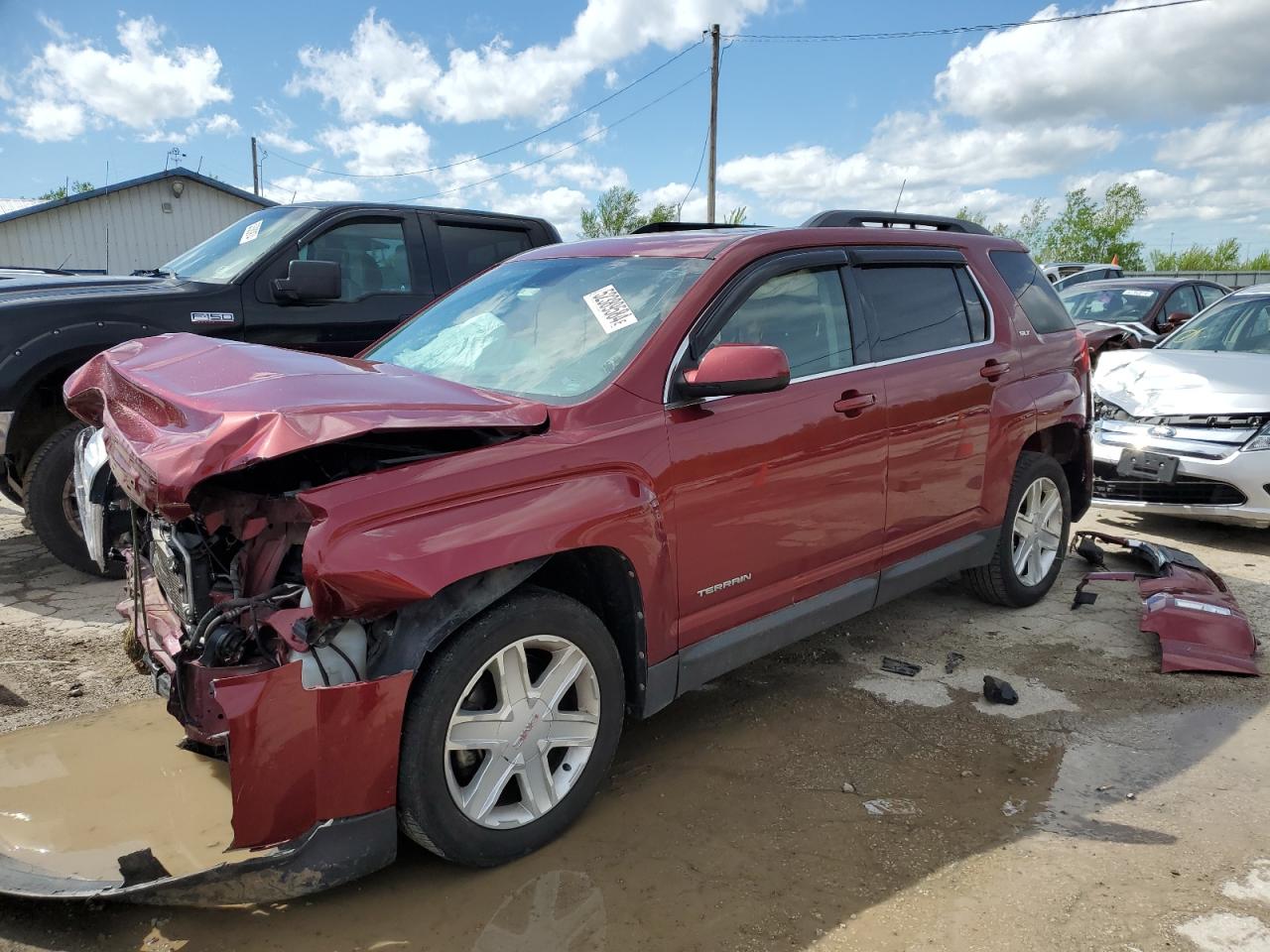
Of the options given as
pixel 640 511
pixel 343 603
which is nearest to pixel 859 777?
pixel 640 511

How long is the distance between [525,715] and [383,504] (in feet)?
2.55

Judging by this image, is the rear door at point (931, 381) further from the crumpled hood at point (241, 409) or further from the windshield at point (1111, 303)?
the windshield at point (1111, 303)

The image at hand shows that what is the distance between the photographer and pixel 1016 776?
10.4ft

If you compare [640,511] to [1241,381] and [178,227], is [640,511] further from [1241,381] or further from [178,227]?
[178,227]

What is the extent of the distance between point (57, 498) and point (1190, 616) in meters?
5.87

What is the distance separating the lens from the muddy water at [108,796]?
8.62 feet

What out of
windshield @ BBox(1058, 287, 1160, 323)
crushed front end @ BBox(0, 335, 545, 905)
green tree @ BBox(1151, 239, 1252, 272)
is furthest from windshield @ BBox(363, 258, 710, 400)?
green tree @ BBox(1151, 239, 1252, 272)

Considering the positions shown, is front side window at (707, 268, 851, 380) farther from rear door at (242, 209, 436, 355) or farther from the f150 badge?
rear door at (242, 209, 436, 355)

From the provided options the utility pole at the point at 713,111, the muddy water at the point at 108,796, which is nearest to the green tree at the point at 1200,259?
the utility pole at the point at 713,111


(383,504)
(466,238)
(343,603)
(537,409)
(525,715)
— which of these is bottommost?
(525,715)

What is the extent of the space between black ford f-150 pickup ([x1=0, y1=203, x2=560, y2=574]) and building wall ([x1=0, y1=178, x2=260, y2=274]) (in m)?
19.9

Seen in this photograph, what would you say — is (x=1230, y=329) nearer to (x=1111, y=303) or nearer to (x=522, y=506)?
(x=1111, y=303)

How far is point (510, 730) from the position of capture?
254 centimetres

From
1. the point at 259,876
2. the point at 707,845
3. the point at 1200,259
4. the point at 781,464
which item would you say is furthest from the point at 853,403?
the point at 1200,259
